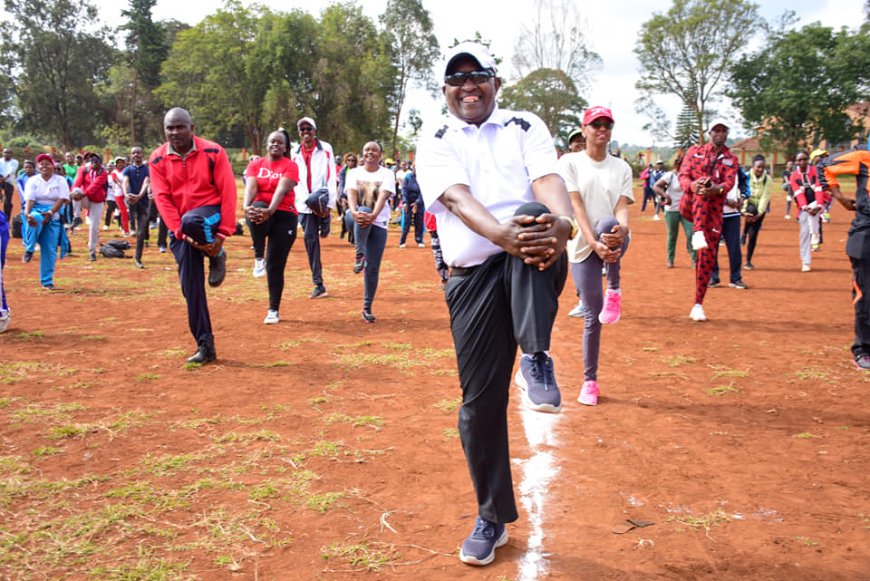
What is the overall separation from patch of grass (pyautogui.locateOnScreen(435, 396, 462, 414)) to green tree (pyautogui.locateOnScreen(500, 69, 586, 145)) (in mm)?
52644

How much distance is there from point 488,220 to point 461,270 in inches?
16.3

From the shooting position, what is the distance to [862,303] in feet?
22.4

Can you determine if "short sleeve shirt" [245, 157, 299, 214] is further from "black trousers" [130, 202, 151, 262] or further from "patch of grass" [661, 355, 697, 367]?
"black trousers" [130, 202, 151, 262]

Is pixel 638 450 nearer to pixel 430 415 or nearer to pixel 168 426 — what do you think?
pixel 430 415

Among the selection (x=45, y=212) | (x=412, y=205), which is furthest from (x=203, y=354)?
(x=412, y=205)

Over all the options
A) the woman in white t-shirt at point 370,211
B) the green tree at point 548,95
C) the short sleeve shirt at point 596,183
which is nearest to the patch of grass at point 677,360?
the short sleeve shirt at point 596,183

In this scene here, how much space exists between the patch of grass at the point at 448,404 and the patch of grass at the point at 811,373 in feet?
10.9

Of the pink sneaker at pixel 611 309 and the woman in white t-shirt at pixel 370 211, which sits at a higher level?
the woman in white t-shirt at pixel 370 211

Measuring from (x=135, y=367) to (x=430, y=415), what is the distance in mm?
3291

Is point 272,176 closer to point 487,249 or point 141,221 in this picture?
point 487,249

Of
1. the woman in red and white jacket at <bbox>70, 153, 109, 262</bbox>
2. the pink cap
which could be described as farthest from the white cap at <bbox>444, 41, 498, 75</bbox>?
the woman in red and white jacket at <bbox>70, 153, 109, 262</bbox>

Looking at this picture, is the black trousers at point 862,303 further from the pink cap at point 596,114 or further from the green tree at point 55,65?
the green tree at point 55,65

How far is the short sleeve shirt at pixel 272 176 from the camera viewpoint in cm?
874

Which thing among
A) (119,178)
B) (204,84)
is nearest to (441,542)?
(119,178)
